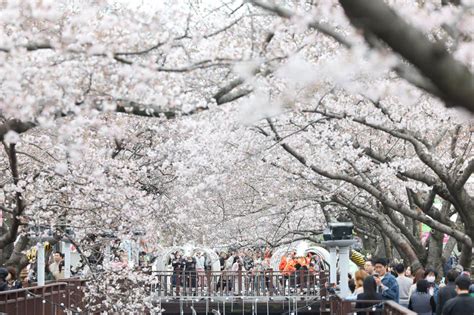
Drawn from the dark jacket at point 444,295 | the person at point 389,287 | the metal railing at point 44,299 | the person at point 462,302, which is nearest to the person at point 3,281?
the metal railing at point 44,299

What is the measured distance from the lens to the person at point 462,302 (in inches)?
414

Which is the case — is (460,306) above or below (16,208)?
below

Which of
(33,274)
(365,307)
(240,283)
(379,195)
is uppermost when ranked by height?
(379,195)

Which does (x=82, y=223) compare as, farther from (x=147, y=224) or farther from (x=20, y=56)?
(x=20, y=56)

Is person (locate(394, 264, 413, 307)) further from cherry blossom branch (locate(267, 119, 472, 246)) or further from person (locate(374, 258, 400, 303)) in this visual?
person (locate(374, 258, 400, 303))

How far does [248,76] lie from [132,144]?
12185mm

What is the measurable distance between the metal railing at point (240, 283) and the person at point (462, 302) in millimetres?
14374

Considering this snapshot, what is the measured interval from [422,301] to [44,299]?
7218 mm

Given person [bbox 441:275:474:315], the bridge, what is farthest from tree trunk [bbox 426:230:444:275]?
person [bbox 441:275:474:315]

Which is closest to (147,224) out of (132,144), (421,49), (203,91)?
(132,144)

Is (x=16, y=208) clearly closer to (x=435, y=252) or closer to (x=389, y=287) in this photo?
(x=389, y=287)

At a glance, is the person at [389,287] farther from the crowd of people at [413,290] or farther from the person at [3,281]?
the person at [3,281]

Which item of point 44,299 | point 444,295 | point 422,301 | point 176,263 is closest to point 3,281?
point 44,299

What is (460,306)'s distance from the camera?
34.6ft
